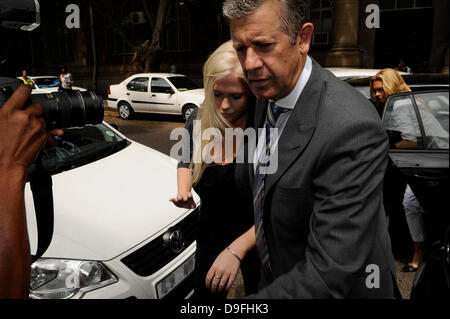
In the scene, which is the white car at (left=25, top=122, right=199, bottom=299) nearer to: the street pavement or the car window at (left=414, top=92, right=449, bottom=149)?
the car window at (left=414, top=92, right=449, bottom=149)

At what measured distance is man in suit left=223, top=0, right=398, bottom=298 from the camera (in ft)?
3.24

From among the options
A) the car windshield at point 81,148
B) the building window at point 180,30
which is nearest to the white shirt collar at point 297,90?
the car windshield at point 81,148

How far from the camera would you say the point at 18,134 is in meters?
0.99

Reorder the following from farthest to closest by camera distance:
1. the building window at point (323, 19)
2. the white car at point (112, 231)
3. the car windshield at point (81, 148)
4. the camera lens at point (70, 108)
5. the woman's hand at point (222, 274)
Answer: the building window at point (323, 19) < the car windshield at point (81, 148) < the white car at point (112, 231) < the woman's hand at point (222, 274) < the camera lens at point (70, 108)

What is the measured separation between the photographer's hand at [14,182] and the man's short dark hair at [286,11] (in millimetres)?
635

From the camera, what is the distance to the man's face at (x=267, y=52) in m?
1.10

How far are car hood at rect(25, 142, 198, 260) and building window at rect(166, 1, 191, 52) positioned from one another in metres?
16.9

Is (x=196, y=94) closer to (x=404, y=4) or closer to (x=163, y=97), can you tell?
(x=163, y=97)

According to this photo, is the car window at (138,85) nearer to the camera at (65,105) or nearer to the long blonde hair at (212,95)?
the long blonde hair at (212,95)

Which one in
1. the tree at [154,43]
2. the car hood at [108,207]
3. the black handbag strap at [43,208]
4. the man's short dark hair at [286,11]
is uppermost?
the tree at [154,43]

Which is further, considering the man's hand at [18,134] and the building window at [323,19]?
the building window at [323,19]

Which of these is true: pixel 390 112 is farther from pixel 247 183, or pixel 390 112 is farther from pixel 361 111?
pixel 361 111
